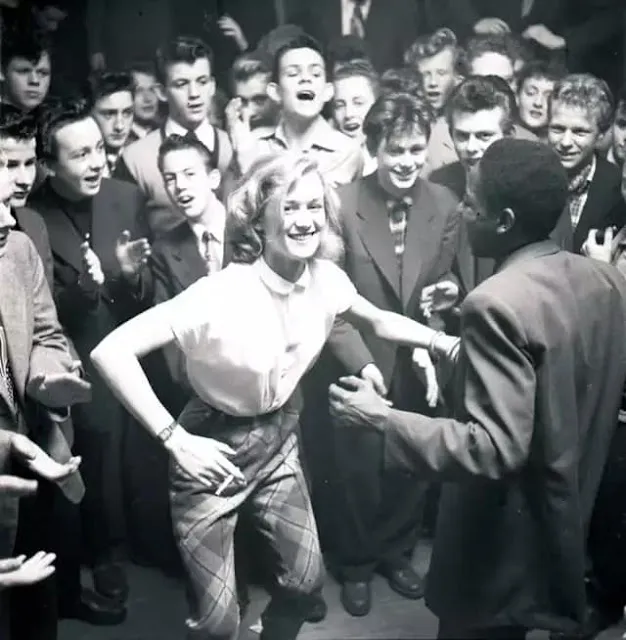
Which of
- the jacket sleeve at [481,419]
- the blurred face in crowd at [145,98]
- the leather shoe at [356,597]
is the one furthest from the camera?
→ the leather shoe at [356,597]

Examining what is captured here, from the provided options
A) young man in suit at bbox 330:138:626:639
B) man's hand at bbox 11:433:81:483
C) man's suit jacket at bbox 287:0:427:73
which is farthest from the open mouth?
man's hand at bbox 11:433:81:483

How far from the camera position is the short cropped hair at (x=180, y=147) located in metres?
2.45

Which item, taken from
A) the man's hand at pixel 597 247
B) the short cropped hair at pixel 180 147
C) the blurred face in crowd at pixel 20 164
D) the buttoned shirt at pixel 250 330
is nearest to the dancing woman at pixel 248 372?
the buttoned shirt at pixel 250 330

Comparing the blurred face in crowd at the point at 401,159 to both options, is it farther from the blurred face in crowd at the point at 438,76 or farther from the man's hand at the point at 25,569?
the man's hand at the point at 25,569

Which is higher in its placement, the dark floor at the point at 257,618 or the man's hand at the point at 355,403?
the man's hand at the point at 355,403

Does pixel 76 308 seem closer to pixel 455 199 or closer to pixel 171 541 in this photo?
pixel 171 541

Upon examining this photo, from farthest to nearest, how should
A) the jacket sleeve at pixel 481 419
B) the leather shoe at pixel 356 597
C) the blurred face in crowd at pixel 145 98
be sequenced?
the leather shoe at pixel 356 597 → the blurred face in crowd at pixel 145 98 → the jacket sleeve at pixel 481 419

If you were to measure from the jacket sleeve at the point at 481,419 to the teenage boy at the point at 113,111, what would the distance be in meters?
0.95

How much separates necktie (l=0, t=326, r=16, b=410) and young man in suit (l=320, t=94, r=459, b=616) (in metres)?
0.81

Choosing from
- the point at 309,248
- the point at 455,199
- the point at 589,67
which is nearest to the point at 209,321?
the point at 309,248

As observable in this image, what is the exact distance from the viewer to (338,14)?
2.51m

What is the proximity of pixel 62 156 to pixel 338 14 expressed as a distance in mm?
788

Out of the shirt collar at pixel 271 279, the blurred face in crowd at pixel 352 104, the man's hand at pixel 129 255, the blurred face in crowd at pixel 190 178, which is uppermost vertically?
the blurred face in crowd at pixel 352 104

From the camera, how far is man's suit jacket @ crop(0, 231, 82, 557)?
2.39m
